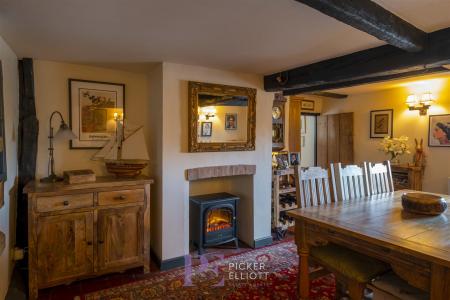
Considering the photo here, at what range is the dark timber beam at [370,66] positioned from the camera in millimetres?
1923

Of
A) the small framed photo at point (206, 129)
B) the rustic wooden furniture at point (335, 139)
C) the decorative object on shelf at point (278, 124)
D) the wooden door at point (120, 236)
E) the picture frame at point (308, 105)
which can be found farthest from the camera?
the picture frame at point (308, 105)

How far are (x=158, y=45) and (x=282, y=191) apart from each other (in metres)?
2.53

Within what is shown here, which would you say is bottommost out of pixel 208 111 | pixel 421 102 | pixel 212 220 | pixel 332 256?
pixel 212 220

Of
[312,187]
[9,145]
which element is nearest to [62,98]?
[9,145]

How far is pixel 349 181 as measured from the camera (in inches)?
99.6

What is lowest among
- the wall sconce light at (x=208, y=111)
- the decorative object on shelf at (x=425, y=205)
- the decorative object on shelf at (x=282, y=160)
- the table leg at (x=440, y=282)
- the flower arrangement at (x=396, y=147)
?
the table leg at (x=440, y=282)

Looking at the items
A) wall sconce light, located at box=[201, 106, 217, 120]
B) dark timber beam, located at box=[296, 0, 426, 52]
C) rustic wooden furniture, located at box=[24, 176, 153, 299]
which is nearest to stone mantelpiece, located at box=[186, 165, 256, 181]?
rustic wooden furniture, located at box=[24, 176, 153, 299]

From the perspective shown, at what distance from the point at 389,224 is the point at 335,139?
3.80m

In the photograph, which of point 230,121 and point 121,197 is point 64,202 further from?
point 230,121

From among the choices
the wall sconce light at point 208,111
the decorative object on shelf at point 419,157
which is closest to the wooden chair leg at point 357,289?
the wall sconce light at point 208,111

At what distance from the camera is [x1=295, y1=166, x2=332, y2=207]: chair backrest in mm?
2225

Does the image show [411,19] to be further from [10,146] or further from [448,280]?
[10,146]

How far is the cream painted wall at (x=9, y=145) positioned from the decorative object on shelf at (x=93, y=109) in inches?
19.7

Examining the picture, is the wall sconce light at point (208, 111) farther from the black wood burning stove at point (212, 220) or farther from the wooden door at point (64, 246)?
the wooden door at point (64, 246)
